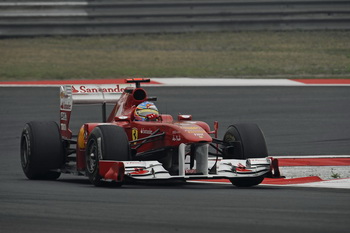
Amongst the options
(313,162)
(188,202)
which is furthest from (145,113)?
(313,162)

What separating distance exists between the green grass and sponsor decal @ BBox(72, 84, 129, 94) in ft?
38.9

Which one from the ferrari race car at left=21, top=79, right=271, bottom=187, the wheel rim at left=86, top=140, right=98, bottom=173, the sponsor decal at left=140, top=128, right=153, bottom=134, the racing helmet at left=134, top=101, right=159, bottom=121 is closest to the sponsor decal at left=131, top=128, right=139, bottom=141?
the ferrari race car at left=21, top=79, right=271, bottom=187

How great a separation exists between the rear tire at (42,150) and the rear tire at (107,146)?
4.59 ft

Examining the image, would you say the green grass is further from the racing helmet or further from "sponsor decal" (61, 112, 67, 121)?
the racing helmet

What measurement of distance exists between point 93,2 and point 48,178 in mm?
18369

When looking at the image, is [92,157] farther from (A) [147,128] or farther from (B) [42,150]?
(B) [42,150]

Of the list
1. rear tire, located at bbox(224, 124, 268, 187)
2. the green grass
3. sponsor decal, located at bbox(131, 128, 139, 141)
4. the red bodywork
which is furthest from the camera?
the green grass

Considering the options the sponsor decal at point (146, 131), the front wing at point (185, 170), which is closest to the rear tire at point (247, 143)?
the front wing at point (185, 170)

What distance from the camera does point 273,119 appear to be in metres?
19.5

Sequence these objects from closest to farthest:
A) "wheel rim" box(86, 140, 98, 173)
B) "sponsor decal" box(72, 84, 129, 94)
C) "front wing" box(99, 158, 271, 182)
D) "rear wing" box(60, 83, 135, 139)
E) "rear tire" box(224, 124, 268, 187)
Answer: "front wing" box(99, 158, 271, 182), "wheel rim" box(86, 140, 98, 173), "rear tire" box(224, 124, 268, 187), "rear wing" box(60, 83, 135, 139), "sponsor decal" box(72, 84, 129, 94)

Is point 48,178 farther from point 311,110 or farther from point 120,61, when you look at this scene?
point 120,61

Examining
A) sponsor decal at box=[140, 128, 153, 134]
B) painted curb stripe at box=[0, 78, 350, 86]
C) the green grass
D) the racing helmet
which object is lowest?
sponsor decal at box=[140, 128, 153, 134]

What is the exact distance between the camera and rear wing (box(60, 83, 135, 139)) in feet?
45.1

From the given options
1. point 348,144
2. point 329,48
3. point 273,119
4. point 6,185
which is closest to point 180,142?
point 6,185
